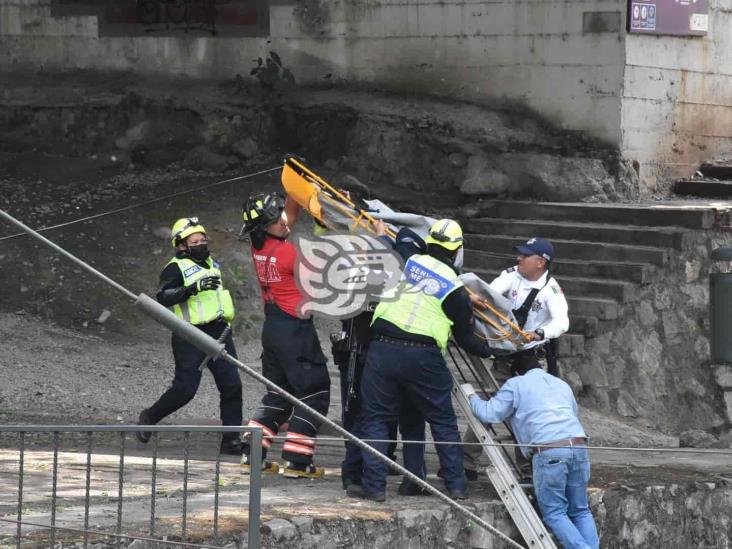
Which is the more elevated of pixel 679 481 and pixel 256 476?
pixel 256 476

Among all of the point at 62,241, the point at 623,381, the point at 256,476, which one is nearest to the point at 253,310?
the point at 62,241

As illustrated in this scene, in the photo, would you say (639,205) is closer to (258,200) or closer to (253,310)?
(253,310)

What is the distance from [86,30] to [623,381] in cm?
851

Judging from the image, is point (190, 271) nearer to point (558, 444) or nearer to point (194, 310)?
point (194, 310)

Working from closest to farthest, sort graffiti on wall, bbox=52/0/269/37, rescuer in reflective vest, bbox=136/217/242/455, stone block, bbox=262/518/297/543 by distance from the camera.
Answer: stone block, bbox=262/518/297/543 < rescuer in reflective vest, bbox=136/217/242/455 < graffiti on wall, bbox=52/0/269/37

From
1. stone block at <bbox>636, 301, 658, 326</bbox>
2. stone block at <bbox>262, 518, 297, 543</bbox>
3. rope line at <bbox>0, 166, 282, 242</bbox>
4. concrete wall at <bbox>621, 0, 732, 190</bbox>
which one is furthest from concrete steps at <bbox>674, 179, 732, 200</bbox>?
stone block at <bbox>262, 518, 297, 543</bbox>

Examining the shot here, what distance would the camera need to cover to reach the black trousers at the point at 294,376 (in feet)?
29.8

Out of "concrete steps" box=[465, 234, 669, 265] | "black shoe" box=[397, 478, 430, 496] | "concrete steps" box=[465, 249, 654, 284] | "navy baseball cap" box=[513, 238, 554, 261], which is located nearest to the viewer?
"black shoe" box=[397, 478, 430, 496]

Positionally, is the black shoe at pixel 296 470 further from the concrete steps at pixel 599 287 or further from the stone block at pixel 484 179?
the stone block at pixel 484 179

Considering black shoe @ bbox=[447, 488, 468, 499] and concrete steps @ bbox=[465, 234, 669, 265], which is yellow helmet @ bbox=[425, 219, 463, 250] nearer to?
black shoe @ bbox=[447, 488, 468, 499]

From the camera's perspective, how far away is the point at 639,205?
14938 mm

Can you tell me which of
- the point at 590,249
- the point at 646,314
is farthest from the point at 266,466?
the point at 590,249

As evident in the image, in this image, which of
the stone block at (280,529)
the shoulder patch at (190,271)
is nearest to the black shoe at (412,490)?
the stone block at (280,529)

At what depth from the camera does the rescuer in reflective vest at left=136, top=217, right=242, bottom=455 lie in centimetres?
960
